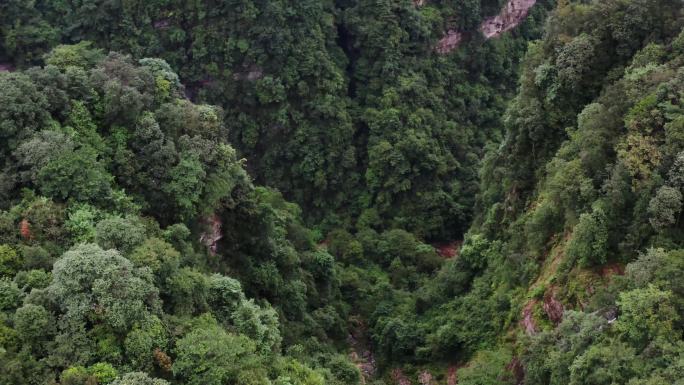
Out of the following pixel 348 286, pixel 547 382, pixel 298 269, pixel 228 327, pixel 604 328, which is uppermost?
pixel 604 328

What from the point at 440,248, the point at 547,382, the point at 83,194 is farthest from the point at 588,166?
the point at 440,248

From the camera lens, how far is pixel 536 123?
98.6ft

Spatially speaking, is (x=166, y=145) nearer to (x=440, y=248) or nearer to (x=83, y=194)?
(x=83, y=194)

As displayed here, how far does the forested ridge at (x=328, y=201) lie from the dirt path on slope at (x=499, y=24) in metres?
1.57

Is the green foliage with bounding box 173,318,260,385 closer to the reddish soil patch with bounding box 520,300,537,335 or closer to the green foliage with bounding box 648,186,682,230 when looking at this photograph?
the reddish soil patch with bounding box 520,300,537,335

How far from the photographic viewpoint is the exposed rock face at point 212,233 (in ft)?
89.8

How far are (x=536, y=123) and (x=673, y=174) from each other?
30.6 ft

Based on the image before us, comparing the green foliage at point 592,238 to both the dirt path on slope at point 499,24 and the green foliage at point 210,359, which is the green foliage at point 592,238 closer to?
the green foliage at point 210,359

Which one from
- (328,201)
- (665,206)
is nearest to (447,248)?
(328,201)

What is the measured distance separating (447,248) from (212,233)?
21.2 m

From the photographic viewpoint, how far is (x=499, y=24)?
2125 inches

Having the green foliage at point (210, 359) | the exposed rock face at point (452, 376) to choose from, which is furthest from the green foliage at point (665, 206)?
the green foliage at point (210, 359)

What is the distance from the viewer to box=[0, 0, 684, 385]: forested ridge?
1895 cm

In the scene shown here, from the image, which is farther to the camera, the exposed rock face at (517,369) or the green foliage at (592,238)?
the exposed rock face at (517,369)
